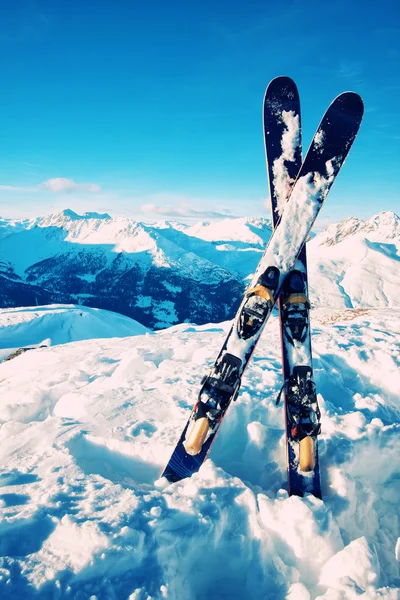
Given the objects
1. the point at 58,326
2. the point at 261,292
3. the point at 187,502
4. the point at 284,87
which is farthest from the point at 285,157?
the point at 58,326

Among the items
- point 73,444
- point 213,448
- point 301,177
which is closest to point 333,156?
point 301,177

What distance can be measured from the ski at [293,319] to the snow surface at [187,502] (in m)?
0.36

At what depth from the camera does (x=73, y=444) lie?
15.9ft

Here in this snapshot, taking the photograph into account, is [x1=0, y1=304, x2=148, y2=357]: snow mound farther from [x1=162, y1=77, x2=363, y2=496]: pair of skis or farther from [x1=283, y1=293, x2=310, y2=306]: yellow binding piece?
[x1=283, y1=293, x2=310, y2=306]: yellow binding piece

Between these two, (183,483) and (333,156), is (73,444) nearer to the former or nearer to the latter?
(183,483)

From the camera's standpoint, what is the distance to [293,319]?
5891mm

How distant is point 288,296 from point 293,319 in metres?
0.44

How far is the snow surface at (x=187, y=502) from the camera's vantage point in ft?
9.38

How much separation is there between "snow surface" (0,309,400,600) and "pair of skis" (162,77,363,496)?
0.43 metres

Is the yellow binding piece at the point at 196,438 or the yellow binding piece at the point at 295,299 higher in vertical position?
the yellow binding piece at the point at 295,299

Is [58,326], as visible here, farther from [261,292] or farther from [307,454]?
[307,454]

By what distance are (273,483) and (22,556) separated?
3.23m

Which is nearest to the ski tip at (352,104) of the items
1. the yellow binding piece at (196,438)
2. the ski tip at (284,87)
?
the ski tip at (284,87)

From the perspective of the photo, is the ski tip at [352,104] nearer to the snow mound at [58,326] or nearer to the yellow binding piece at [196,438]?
the yellow binding piece at [196,438]
